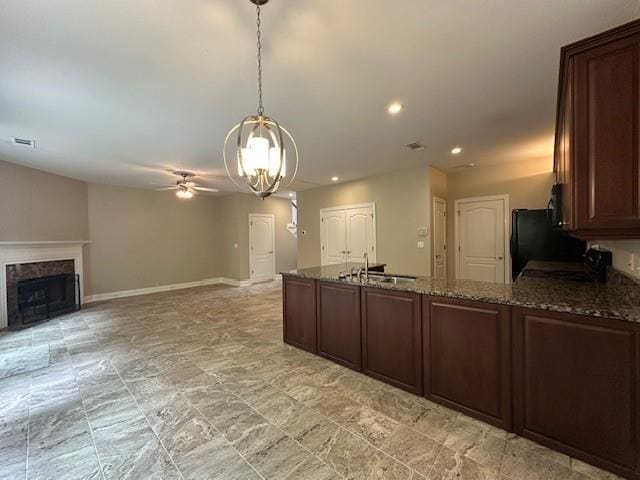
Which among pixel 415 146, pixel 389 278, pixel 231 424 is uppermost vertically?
pixel 415 146

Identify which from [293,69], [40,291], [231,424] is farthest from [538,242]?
[40,291]

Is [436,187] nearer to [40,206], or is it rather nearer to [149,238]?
[149,238]

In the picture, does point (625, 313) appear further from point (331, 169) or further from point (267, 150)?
point (331, 169)

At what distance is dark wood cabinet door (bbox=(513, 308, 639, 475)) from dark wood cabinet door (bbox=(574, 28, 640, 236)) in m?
0.61

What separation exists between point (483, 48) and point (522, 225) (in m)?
3.64

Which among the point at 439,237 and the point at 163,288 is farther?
the point at 163,288

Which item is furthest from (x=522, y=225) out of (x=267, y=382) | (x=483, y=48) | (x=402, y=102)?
(x=267, y=382)

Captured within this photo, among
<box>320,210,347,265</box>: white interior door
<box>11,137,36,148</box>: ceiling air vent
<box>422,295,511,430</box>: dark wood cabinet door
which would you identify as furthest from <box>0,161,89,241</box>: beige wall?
<box>422,295,511,430</box>: dark wood cabinet door

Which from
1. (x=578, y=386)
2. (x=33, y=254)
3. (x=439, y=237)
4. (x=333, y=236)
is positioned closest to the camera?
(x=578, y=386)

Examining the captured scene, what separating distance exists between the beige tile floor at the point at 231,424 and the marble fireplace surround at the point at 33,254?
1.57 m

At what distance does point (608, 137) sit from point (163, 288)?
8.61m

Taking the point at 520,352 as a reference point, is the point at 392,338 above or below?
below

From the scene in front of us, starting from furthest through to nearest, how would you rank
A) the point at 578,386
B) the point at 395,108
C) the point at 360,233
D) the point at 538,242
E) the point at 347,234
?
the point at 347,234 < the point at 360,233 < the point at 538,242 < the point at 395,108 < the point at 578,386

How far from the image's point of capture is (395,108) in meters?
2.94
